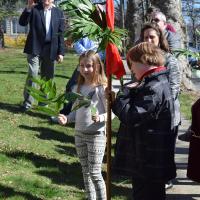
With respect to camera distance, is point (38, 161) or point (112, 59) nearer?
point (112, 59)

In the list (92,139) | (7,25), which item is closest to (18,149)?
(92,139)

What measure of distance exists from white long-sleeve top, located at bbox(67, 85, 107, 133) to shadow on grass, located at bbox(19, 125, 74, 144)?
9.04ft

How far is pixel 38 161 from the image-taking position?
6.14 meters

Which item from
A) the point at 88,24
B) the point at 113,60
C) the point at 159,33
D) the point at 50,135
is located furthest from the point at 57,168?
the point at 88,24

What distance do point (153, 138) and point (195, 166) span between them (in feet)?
1.41

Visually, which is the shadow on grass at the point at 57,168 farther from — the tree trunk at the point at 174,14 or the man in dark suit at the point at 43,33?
the tree trunk at the point at 174,14

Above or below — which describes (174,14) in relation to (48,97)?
above

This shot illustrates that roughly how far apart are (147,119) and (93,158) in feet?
3.36

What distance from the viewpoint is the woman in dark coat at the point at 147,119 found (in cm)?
360

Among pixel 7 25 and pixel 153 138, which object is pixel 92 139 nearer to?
pixel 153 138

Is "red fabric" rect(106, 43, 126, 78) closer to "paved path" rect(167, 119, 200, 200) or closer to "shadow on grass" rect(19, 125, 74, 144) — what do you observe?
"paved path" rect(167, 119, 200, 200)

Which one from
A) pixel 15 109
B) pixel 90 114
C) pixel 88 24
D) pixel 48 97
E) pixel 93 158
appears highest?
pixel 88 24

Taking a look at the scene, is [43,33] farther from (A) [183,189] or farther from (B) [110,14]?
(B) [110,14]

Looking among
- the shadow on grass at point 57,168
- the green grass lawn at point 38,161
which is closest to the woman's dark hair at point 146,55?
the green grass lawn at point 38,161
